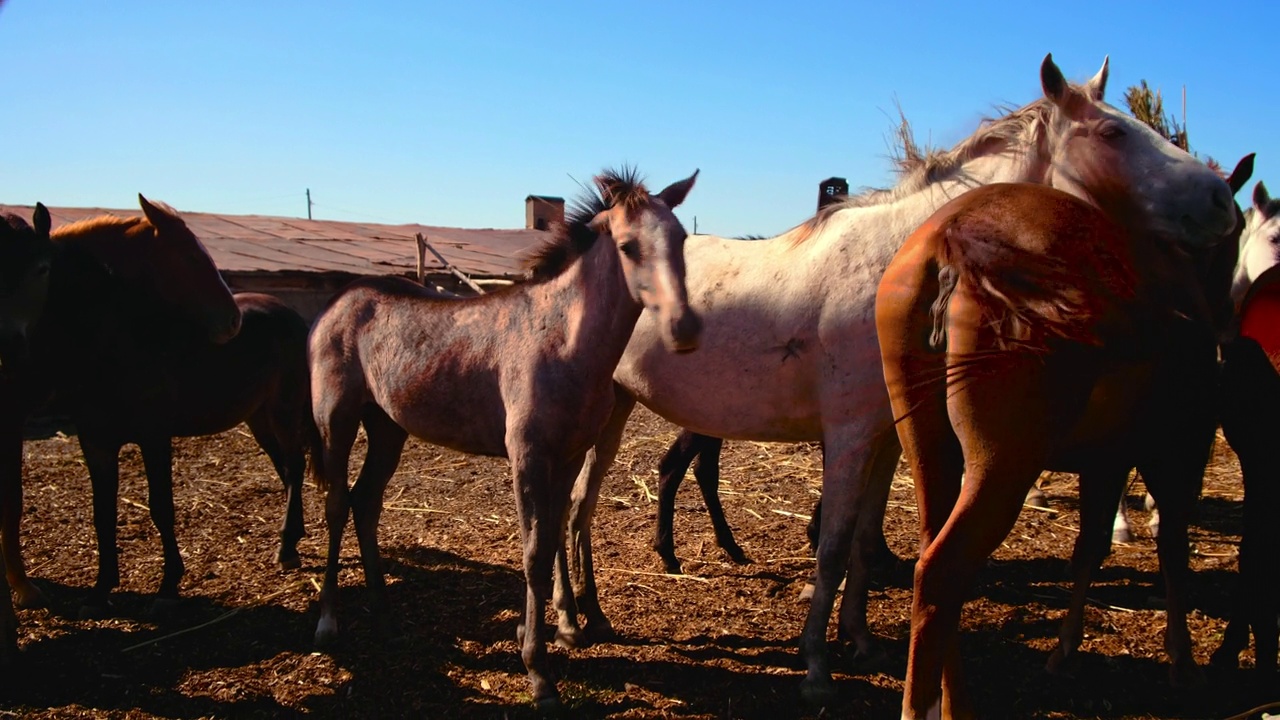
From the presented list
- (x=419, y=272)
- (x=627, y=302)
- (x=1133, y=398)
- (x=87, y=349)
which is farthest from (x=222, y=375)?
(x=419, y=272)

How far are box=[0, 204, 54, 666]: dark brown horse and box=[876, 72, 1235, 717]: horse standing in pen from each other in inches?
149

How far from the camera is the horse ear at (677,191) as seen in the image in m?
3.76

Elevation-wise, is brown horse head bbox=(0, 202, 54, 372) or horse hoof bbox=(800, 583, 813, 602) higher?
brown horse head bbox=(0, 202, 54, 372)

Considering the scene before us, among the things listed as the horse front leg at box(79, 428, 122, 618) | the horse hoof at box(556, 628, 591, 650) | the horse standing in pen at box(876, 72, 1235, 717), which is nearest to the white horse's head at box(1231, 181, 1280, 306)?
the horse standing in pen at box(876, 72, 1235, 717)

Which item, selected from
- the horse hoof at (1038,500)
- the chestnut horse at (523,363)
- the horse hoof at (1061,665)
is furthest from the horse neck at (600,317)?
the horse hoof at (1038,500)

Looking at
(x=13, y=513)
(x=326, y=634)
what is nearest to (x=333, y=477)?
(x=326, y=634)

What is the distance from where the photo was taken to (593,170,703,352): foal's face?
3.21 meters

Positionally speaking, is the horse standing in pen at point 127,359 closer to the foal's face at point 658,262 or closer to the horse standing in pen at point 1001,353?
the foal's face at point 658,262

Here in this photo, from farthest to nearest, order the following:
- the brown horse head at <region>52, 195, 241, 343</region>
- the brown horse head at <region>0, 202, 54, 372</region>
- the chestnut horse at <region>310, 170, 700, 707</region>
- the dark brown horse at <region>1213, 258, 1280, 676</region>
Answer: the brown horse head at <region>52, 195, 241, 343</region>, the brown horse head at <region>0, 202, 54, 372</region>, the chestnut horse at <region>310, 170, 700, 707</region>, the dark brown horse at <region>1213, 258, 1280, 676</region>

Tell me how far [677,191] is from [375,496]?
2190mm

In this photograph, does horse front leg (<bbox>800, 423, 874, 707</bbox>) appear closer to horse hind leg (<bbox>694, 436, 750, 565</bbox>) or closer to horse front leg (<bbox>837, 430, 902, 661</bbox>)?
horse front leg (<bbox>837, 430, 902, 661</bbox>)

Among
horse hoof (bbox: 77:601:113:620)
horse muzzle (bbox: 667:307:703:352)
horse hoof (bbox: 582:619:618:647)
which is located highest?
horse muzzle (bbox: 667:307:703:352)

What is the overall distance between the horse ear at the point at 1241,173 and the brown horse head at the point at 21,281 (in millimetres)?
5493

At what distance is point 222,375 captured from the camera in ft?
18.1
